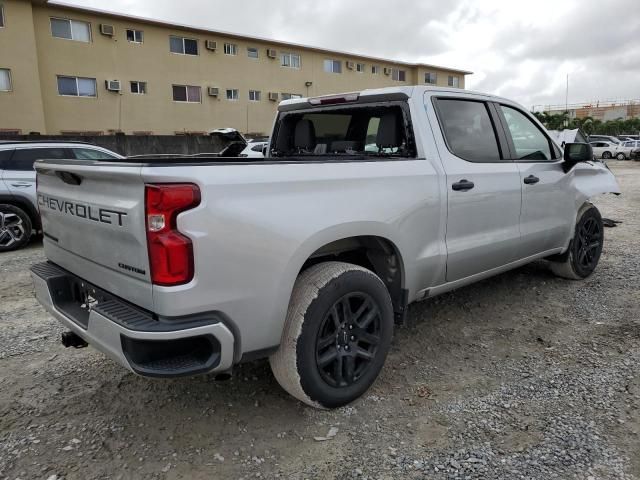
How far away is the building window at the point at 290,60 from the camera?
3059cm

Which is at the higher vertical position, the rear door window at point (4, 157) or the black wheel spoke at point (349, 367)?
the rear door window at point (4, 157)

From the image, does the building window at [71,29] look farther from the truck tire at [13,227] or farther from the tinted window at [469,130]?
the tinted window at [469,130]

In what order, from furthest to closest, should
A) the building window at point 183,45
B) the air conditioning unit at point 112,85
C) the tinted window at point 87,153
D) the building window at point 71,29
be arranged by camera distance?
1. the building window at point 183,45
2. the air conditioning unit at point 112,85
3. the building window at point 71,29
4. the tinted window at point 87,153

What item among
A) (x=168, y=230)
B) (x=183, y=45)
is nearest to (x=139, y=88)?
(x=183, y=45)

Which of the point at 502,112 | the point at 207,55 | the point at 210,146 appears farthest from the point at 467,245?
the point at 207,55

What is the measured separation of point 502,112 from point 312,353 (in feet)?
8.93

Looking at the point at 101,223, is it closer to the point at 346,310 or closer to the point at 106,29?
the point at 346,310

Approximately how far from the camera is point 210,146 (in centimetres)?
2073

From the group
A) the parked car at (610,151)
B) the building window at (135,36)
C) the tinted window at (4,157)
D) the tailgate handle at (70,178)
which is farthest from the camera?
the parked car at (610,151)

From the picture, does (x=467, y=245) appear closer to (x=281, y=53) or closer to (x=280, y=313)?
(x=280, y=313)

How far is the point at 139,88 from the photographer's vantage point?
25.2m

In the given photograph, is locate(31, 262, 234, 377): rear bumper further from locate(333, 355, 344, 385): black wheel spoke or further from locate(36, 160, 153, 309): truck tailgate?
locate(333, 355, 344, 385): black wheel spoke

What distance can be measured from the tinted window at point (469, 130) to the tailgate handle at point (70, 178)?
2.35 metres

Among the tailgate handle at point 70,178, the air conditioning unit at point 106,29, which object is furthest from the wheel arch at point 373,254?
the air conditioning unit at point 106,29
